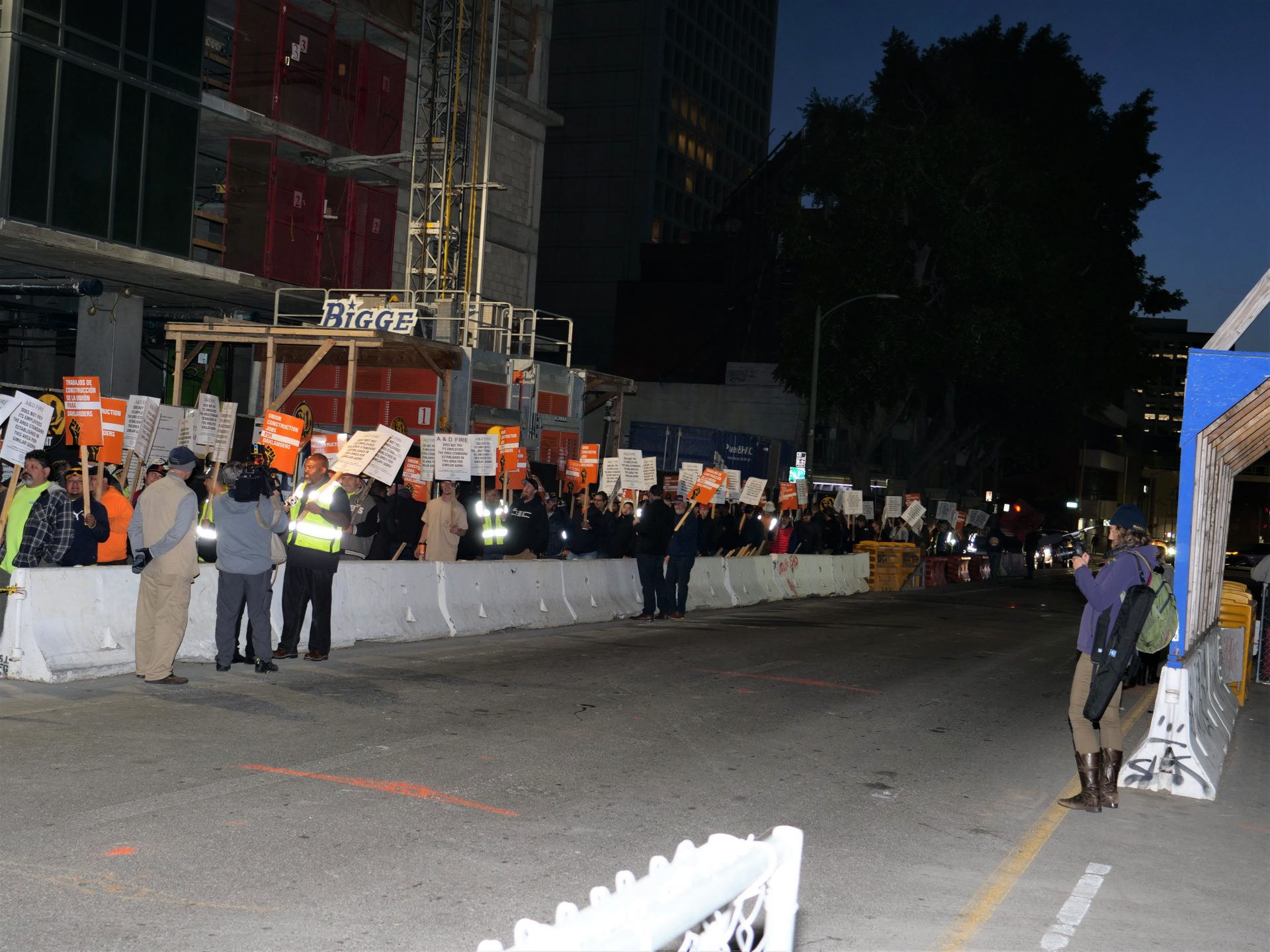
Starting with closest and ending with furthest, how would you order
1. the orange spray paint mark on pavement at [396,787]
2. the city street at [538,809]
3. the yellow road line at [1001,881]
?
1. the city street at [538,809]
2. the yellow road line at [1001,881]
3. the orange spray paint mark on pavement at [396,787]

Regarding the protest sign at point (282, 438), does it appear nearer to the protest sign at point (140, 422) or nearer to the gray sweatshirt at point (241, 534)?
the protest sign at point (140, 422)

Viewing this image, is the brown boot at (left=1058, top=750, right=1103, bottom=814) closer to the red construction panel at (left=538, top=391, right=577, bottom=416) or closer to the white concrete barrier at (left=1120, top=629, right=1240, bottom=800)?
the white concrete barrier at (left=1120, top=629, right=1240, bottom=800)

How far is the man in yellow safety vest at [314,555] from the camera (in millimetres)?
11867

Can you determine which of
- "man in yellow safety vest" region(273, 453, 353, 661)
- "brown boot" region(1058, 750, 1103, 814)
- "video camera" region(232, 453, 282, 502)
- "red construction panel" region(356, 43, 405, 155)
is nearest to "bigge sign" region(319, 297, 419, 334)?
"red construction panel" region(356, 43, 405, 155)

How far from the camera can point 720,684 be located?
1229 cm

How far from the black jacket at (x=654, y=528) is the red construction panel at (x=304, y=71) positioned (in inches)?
707

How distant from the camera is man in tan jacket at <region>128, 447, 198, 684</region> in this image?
10.2 metres

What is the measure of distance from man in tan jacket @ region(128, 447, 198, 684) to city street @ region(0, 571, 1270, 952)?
0.32 meters

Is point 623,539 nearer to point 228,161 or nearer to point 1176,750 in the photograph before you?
point 1176,750

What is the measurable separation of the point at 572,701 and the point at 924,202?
31.1 metres

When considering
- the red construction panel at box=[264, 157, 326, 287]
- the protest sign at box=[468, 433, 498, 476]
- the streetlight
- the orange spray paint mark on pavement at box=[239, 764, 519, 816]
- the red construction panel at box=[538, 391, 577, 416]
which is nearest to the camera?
the orange spray paint mark on pavement at box=[239, 764, 519, 816]

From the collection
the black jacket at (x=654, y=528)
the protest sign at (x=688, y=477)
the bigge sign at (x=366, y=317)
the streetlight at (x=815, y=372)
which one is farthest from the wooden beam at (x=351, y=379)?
the streetlight at (x=815, y=372)

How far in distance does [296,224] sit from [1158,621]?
27.3 m

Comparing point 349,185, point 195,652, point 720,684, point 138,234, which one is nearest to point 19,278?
point 138,234
